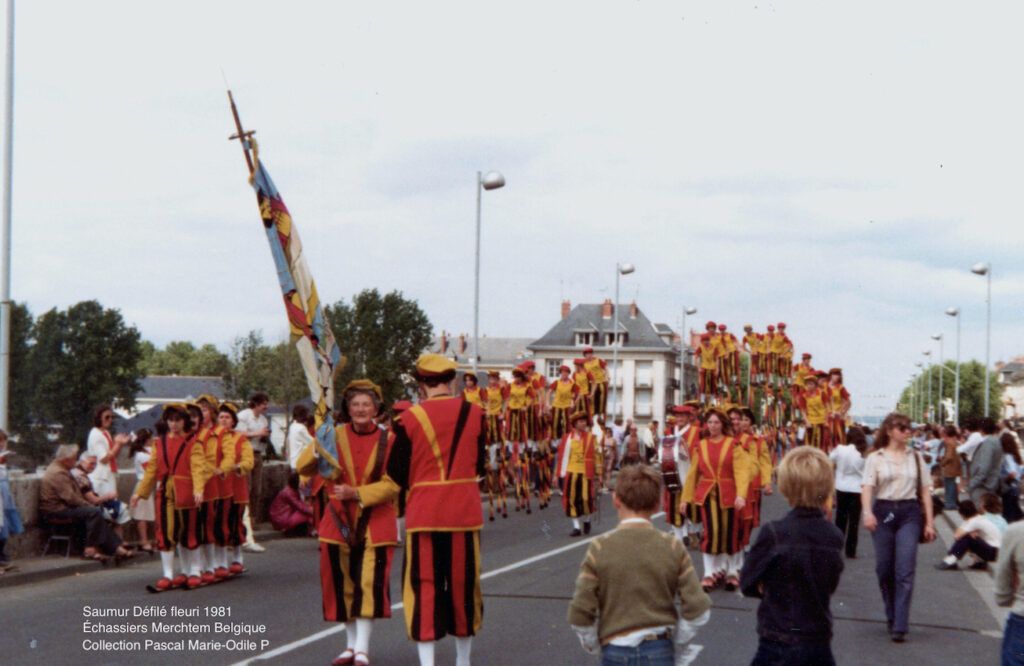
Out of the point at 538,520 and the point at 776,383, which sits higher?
the point at 776,383

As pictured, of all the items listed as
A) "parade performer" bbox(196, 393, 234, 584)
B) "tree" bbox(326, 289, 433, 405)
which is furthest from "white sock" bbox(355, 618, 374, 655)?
"tree" bbox(326, 289, 433, 405)

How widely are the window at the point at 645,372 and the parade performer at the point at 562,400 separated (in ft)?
302

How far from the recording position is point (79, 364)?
283ft

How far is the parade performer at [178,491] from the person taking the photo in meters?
13.4

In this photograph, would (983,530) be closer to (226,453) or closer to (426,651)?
(226,453)

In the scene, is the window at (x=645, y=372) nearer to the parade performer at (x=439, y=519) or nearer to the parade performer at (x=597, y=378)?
the parade performer at (x=597, y=378)

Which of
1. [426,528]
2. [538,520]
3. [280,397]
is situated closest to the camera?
[426,528]

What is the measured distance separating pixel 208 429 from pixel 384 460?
5.34 metres

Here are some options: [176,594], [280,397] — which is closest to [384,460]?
[176,594]

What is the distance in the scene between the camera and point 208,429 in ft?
45.8

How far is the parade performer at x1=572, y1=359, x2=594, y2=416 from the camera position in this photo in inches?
1001

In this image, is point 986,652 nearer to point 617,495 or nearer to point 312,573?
point 617,495

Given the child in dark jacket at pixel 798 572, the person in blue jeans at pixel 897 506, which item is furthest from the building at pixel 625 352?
the child in dark jacket at pixel 798 572

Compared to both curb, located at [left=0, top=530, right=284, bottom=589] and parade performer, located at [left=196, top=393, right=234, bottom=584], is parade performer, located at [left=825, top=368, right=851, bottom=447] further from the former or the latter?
parade performer, located at [left=196, top=393, right=234, bottom=584]
